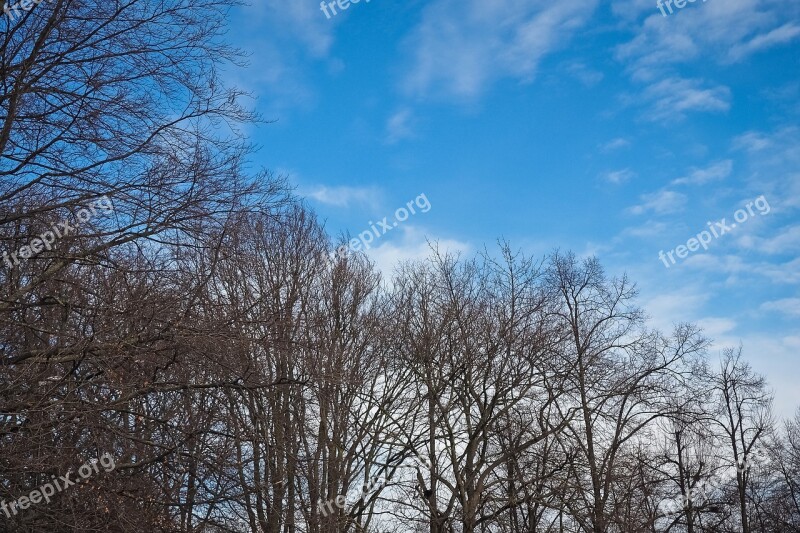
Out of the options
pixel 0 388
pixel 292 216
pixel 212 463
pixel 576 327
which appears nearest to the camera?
pixel 0 388

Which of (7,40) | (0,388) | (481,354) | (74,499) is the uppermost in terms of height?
(481,354)

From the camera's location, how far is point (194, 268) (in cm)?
872

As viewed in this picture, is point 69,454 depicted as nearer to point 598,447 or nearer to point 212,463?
point 212,463

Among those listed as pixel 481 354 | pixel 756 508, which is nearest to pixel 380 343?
pixel 481 354

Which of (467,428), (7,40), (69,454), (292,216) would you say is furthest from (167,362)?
(467,428)

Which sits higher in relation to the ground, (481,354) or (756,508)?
(481,354)

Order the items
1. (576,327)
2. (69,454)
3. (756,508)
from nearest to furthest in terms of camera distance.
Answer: (69,454)
(576,327)
(756,508)

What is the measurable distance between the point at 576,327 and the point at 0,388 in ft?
57.6

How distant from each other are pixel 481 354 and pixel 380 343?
9.20 ft

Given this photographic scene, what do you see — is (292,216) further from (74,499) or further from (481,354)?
(74,499)

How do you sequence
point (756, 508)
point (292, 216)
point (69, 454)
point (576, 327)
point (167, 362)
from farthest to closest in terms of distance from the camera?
point (756, 508), point (576, 327), point (292, 216), point (167, 362), point (69, 454)

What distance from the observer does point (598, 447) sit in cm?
1991

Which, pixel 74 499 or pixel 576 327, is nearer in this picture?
pixel 74 499

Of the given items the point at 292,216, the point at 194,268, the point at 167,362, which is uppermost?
the point at 292,216
